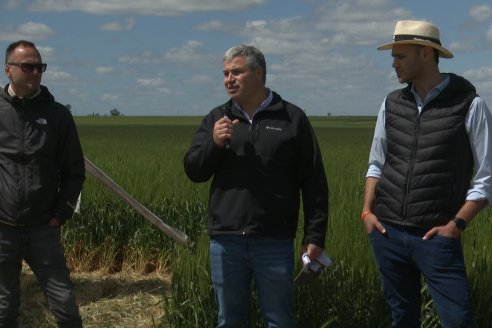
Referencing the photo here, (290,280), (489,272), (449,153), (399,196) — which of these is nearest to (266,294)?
(290,280)

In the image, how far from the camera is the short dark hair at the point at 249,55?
3.46 metres

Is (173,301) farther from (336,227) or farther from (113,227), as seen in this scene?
(113,227)

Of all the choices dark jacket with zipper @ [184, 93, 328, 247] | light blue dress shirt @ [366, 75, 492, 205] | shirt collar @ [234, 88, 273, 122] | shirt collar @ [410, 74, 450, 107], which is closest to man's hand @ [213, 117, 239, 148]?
dark jacket with zipper @ [184, 93, 328, 247]

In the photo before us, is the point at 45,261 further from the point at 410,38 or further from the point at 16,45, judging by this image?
the point at 410,38

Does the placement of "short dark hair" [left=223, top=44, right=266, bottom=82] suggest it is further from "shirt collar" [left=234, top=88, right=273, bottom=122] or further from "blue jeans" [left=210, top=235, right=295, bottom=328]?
"blue jeans" [left=210, top=235, right=295, bottom=328]

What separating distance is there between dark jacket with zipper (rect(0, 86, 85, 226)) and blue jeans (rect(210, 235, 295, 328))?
102 centimetres

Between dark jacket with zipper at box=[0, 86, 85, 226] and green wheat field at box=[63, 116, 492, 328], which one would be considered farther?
green wheat field at box=[63, 116, 492, 328]

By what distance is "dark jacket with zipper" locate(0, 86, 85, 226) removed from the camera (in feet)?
13.3

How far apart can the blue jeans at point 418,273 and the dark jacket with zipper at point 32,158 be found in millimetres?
1716

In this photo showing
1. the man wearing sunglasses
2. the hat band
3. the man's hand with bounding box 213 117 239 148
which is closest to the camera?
the man's hand with bounding box 213 117 239 148

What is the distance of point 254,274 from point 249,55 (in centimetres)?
102

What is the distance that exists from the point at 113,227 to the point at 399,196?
4.51 meters

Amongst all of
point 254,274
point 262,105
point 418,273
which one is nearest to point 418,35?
point 262,105

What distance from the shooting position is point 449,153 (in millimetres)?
3502
